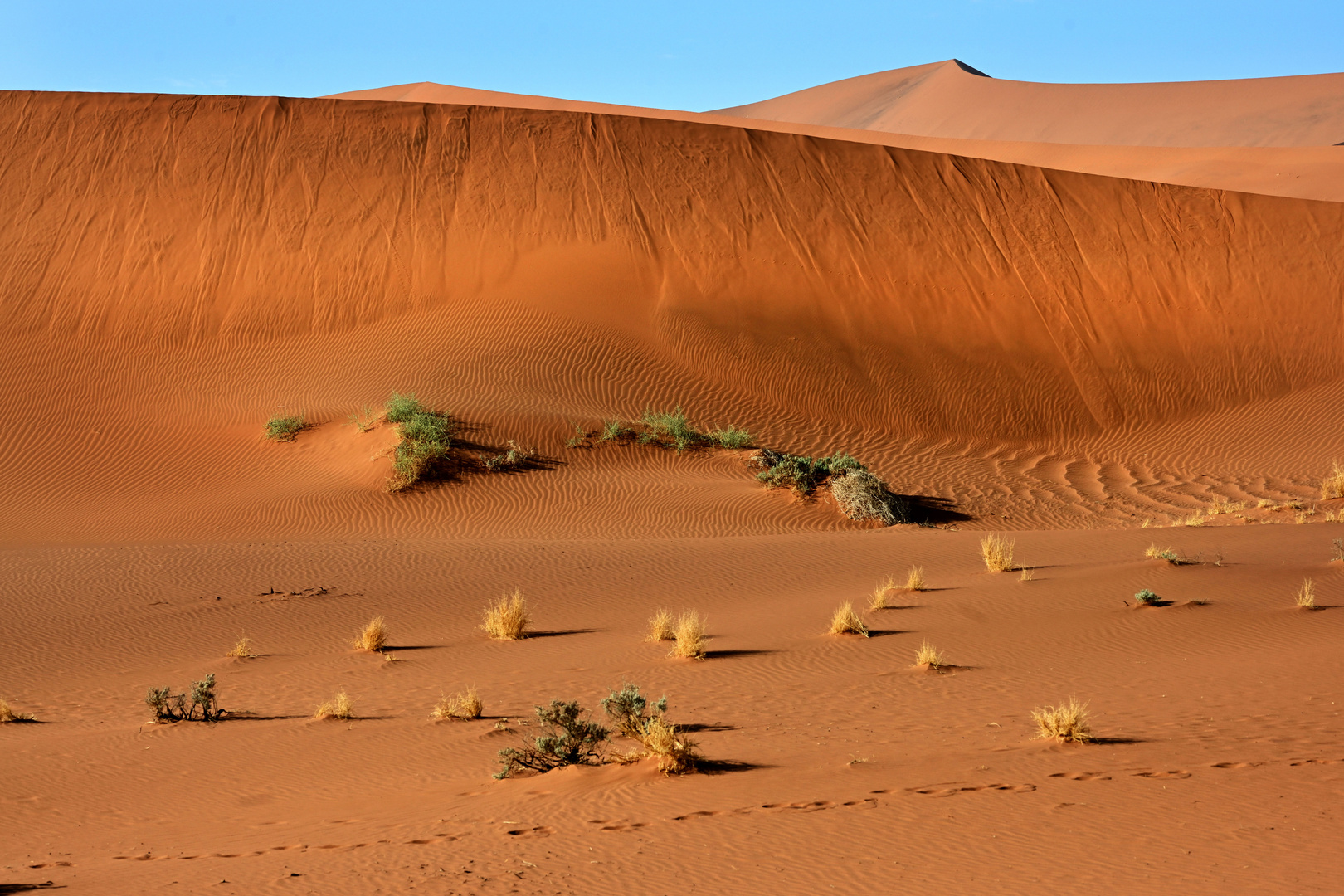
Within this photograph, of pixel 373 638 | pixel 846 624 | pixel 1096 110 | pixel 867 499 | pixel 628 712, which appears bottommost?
pixel 628 712

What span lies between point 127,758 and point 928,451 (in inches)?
756

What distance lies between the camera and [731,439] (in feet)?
73.3

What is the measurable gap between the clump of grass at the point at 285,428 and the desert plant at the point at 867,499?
10433 millimetres

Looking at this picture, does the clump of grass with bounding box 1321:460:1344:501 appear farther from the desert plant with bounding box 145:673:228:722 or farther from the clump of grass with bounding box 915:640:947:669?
the desert plant with bounding box 145:673:228:722

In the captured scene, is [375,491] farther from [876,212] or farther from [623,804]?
[876,212]

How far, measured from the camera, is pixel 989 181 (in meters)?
34.2

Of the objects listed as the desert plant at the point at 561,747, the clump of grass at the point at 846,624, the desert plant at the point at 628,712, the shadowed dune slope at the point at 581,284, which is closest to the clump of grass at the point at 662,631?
the clump of grass at the point at 846,624

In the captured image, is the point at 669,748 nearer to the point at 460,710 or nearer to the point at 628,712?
the point at 628,712

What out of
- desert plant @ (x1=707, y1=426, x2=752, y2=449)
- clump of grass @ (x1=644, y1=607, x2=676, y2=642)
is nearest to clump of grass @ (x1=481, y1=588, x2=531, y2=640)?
clump of grass @ (x1=644, y1=607, x2=676, y2=642)

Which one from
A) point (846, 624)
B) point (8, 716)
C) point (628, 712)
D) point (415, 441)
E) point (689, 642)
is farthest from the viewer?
point (415, 441)

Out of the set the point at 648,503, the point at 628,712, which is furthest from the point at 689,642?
the point at 648,503

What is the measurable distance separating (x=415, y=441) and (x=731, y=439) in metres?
6.42

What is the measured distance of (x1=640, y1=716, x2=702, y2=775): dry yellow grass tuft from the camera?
645cm

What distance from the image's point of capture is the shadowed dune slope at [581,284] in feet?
77.7
